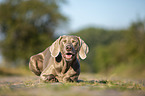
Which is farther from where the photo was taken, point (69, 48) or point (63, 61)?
point (63, 61)

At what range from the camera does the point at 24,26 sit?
131ft

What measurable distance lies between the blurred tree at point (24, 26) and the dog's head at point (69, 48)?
3350cm

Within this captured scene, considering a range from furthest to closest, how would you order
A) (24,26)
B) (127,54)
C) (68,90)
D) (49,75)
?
(24,26)
(127,54)
(49,75)
(68,90)

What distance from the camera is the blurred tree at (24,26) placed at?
4034 cm

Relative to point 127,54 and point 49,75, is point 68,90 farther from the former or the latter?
point 127,54

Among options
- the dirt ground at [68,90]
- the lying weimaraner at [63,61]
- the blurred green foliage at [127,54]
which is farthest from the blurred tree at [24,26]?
the dirt ground at [68,90]

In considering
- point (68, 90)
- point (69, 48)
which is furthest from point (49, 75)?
point (68, 90)

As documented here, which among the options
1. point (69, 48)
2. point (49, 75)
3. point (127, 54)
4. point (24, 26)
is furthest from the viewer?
point (24, 26)

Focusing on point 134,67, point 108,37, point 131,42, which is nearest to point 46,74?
point 134,67

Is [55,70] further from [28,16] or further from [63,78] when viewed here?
[28,16]

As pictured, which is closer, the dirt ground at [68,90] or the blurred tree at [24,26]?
the dirt ground at [68,90]

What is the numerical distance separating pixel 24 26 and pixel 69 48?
34.1 m

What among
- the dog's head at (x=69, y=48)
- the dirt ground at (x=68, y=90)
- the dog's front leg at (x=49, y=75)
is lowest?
the dirt ground at (x=68, y=90)

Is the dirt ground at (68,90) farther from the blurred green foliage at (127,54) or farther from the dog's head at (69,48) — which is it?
the blurred green foliage at (127,54)
